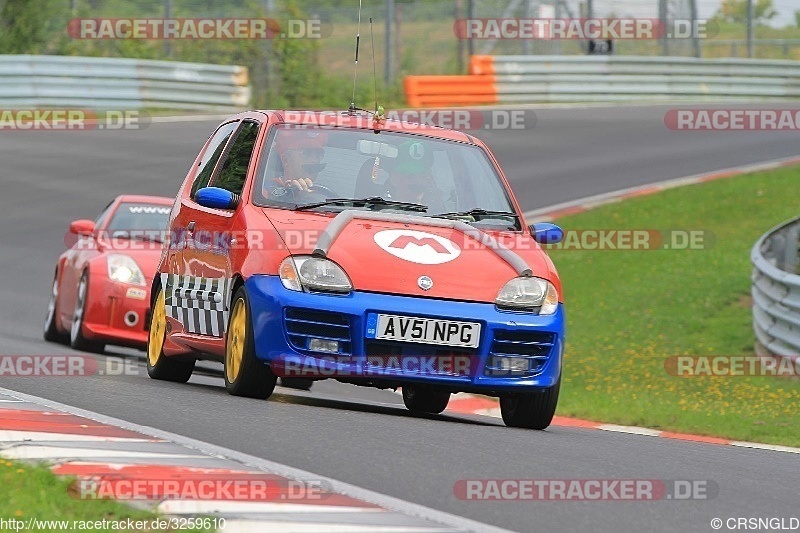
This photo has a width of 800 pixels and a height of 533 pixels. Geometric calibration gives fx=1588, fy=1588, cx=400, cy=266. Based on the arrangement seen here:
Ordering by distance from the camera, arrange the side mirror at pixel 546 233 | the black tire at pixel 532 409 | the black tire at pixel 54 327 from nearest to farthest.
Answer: the black tire at pixel 532 409
the side mirror at pixel 546 233
the black tire at pixel 54 327

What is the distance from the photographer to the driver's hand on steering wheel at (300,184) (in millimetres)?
8992

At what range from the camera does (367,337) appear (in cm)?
812

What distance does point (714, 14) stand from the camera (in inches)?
1387

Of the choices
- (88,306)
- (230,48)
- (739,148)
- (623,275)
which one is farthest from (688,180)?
(88,306)

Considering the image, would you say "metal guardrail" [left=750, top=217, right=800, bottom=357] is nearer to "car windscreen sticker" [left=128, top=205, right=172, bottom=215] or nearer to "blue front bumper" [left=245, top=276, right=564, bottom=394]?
"blue front bumper" [left=245, top=276, right=564, bottom=394]

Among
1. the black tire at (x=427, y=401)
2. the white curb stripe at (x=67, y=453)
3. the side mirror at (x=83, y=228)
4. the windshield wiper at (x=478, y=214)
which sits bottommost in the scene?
the black tire at (x=427, y=401)

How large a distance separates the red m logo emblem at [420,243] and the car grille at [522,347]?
0.54 meters

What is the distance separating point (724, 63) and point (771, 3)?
172 cm

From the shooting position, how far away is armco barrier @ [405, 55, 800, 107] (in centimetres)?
3212

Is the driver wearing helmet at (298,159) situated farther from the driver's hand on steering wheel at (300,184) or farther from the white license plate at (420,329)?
the white license plate at (420,329)

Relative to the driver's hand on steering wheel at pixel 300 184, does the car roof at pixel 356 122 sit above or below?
above

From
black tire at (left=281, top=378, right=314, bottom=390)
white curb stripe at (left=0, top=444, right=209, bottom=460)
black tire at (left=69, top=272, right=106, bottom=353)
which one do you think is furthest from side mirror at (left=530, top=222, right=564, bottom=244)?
black tire at (left=69, top=272, right=106, bottom=353)

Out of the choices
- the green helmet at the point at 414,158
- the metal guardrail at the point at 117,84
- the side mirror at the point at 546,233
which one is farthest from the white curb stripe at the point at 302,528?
the metal guardrail at the point at 117,84

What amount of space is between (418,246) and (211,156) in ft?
7.66
